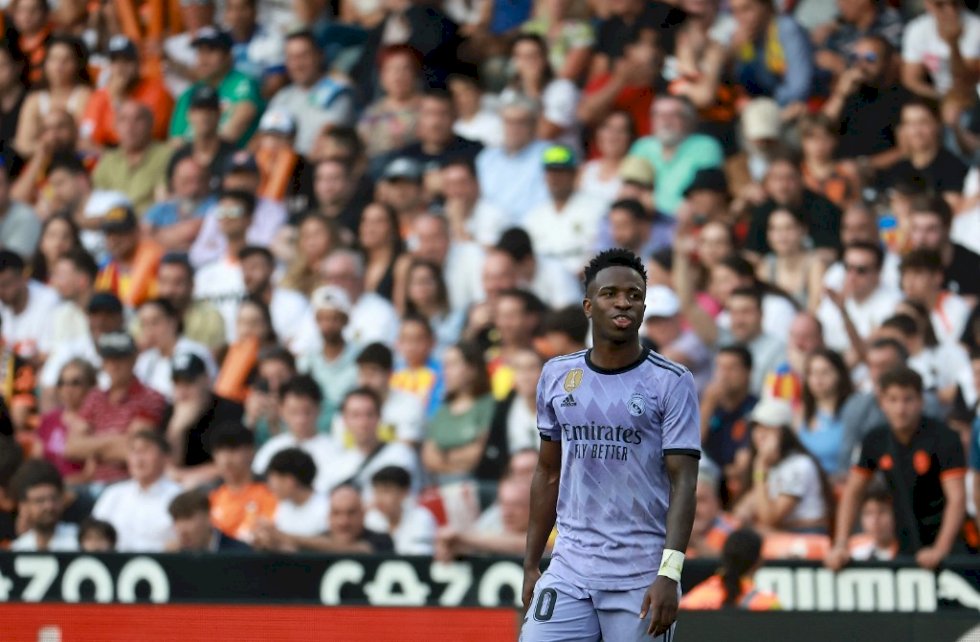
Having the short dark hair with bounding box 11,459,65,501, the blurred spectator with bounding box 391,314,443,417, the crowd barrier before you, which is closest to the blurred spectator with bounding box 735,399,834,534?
the crowd barrier

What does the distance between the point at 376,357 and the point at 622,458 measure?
514 centimetres

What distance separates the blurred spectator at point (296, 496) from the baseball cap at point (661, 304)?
2.14 metres

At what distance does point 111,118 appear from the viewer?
44.4 feet

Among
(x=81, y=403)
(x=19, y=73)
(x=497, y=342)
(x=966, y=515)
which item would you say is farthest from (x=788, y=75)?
(x=19, y=73)

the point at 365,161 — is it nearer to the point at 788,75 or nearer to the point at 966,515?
the point at 788,75

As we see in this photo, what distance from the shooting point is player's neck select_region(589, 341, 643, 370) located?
17.5 feet

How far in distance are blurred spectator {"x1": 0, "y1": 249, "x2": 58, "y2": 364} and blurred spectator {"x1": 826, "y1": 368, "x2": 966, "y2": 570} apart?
19.7 feet

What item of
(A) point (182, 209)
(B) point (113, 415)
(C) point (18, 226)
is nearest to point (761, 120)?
(A) point (182, 209)

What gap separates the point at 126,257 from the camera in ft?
40.4

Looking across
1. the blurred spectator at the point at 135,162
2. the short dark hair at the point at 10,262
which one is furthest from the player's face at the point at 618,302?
the blurred spectator at the point at 135,162

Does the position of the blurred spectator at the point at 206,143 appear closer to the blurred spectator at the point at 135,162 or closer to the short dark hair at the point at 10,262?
the blurred spectator at the point at 135,162

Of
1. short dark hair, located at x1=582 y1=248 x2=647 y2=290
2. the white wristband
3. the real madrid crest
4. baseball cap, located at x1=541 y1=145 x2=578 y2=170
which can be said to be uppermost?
baseball cap, located at x1=541 y1=145 x2=578 y2=170

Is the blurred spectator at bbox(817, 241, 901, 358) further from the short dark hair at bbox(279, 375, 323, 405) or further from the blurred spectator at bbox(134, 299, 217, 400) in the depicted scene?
the blurred spectator at bbox(134, 299, 217, 400)

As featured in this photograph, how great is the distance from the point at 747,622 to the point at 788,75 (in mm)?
5228
